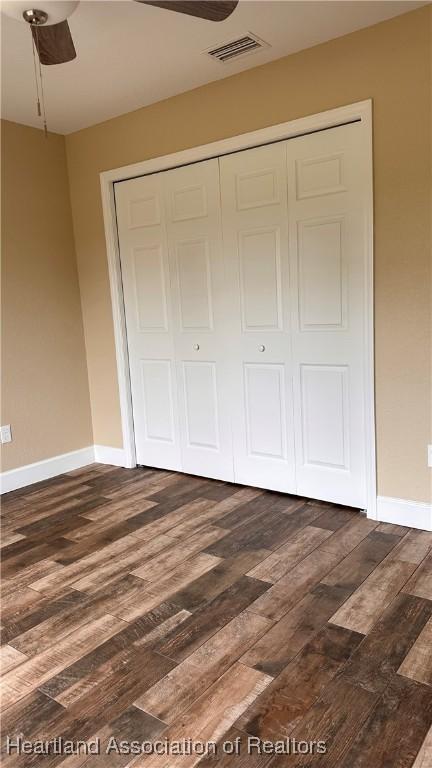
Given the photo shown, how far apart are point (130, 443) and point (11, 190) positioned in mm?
1972

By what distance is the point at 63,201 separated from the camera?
13.1 ft

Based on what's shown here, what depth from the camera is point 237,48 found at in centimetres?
272

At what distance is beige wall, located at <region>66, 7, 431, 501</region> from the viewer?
2.50 m

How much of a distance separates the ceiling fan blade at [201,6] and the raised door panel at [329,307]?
1037 millimetres

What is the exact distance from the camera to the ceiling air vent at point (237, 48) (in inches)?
104

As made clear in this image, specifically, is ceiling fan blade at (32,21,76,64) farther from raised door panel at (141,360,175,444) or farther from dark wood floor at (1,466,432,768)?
dark wood floor at (1,466,432,768)

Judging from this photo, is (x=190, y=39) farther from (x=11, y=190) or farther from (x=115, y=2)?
(x=11, y=190)

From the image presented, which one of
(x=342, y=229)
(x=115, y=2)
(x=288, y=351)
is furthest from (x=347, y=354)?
(x=115, y=2)

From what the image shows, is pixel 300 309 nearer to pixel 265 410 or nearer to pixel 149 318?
pixel 265 410

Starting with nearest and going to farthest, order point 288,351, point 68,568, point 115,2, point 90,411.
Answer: point 115,2, point 68,568, point 288,351, point 90,411

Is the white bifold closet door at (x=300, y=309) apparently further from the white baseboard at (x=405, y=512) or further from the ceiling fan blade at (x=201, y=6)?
the ceiling fan blade at (x=201, y=6)

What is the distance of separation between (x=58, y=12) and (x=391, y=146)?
1.58 meters

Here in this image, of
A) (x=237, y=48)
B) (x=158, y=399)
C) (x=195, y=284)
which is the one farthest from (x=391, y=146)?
(x=158, y=399)

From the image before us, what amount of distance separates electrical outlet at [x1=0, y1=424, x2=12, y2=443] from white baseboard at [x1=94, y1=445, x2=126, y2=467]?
0.76m
